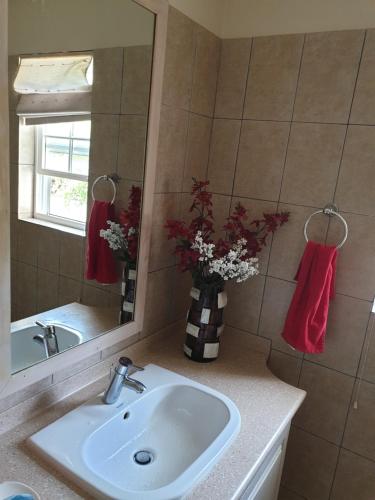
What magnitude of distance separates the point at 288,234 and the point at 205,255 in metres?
0.38

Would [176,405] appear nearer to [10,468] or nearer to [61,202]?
[10,468]

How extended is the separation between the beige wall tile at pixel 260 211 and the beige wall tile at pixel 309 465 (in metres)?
0.75

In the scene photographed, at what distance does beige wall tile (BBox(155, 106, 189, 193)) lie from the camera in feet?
4.54

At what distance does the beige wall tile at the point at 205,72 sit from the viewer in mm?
1455

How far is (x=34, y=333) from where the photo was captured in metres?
1.11

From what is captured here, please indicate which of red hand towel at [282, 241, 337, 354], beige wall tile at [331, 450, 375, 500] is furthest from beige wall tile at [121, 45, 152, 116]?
beige wall tile at [331, 450, 375, 500]

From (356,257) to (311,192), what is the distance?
0.96 ft

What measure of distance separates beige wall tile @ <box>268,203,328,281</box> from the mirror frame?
529 mm

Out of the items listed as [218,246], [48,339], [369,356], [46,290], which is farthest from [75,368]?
[369,356]

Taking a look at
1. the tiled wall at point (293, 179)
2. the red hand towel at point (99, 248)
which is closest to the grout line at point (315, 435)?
the tiled wall at point (293, 179)

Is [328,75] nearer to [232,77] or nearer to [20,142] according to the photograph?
[232,77]

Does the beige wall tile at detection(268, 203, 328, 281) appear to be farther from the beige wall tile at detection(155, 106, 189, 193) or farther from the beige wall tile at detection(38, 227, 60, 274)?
the beige wall tile at detection(38, 227, 60, 274)

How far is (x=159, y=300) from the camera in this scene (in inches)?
62.7

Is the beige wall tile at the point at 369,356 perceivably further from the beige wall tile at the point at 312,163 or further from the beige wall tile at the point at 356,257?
the beige wall tile at the point at 312,163
